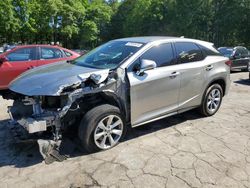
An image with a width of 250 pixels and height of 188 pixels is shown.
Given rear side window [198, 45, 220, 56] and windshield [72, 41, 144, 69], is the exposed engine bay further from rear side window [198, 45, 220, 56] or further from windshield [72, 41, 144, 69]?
rear side window [198, 45, 220, 56]

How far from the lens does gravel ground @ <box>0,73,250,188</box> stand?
335cm

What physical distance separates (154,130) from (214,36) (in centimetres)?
3658

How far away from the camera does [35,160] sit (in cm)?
386

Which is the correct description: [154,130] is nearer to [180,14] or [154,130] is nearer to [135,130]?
[135,130]

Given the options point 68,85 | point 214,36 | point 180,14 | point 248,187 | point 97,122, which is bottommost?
point 248,187

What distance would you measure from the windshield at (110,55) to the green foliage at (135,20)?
22.9 metres

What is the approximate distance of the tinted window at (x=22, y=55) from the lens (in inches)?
312

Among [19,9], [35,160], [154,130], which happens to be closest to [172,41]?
[154,130]

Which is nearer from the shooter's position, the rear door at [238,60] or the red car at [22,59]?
the red car at [22,59]

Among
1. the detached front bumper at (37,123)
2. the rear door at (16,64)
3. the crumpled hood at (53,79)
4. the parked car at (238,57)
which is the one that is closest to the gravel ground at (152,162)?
the detached front bumper at (37,123)

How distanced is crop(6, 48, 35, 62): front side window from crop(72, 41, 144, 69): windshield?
3.63 m

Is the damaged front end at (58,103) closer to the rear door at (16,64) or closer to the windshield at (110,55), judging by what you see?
the windshield at (110,55)

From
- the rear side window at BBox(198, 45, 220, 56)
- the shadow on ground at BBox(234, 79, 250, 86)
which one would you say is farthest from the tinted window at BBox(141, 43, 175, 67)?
the shadow on ground at BBox(234, 79, 250, 86)

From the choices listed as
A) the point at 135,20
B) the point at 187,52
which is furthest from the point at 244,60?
the point at 135,20
